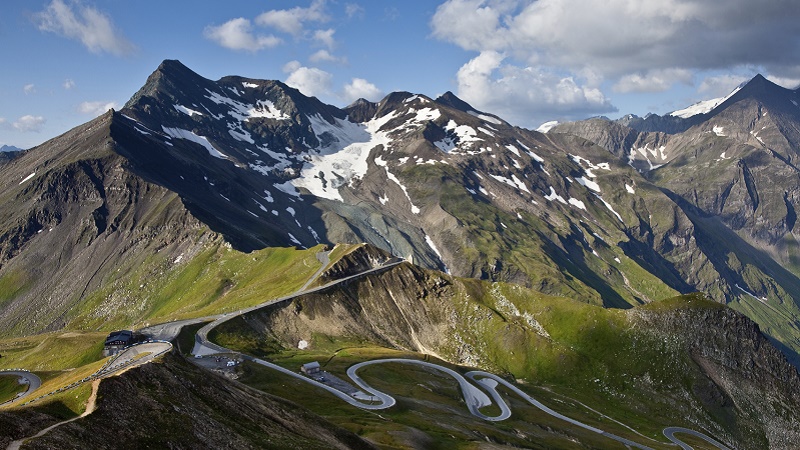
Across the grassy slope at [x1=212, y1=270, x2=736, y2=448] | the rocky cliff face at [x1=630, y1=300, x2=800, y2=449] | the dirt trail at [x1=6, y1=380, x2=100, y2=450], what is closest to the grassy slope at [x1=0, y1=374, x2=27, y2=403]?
the grassy slope at [x1=212, y1=270, x2=736, y2=448]

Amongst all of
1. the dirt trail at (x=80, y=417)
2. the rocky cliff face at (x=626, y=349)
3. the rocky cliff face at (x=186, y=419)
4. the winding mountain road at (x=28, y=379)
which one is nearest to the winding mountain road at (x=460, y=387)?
the rocky cliff face at (x=626, y=349)

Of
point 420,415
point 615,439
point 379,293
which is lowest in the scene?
point 615,439

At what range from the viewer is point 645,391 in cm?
17438

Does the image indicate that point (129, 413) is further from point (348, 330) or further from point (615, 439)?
point (348, 330)

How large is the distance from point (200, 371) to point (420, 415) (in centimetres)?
4767

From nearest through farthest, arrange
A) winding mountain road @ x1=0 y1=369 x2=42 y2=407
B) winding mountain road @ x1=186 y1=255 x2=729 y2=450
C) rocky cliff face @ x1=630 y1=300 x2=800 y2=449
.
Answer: winding mountain road @ x1=0 y1=369 x2=42 y2=407 < winding mountain road @ x1=186 y1=255 x2=729 y2=450 < rocky cliff face @ x1=630 y1=300 x2=800 y2=449

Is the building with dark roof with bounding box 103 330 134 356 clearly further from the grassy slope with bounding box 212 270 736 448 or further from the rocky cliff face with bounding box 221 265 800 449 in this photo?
the rocky cliff face with bounding box 221 265 800 449

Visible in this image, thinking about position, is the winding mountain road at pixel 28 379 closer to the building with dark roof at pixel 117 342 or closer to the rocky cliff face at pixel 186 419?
the building with dark roof at pixel 117 342

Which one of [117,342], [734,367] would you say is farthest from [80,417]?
[734,367]

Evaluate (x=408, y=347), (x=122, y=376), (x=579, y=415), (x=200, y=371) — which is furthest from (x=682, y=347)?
(x=122, y=376)

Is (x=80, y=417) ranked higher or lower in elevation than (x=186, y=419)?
higher

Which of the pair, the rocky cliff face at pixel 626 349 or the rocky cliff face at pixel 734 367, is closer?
the rocky cliff face at pixel 626 349

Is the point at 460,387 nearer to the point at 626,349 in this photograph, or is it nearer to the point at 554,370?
the point at 554,370

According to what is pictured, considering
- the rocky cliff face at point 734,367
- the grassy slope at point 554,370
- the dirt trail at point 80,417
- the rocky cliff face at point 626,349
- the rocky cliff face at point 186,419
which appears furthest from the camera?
the rocky cliff face at point 734,367
